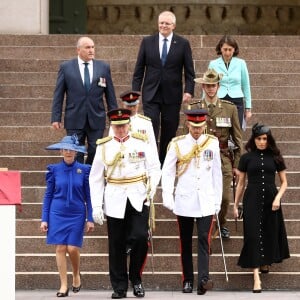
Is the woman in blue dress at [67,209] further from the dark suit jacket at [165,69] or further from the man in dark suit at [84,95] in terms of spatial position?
the dark suit jacket at [165,69]

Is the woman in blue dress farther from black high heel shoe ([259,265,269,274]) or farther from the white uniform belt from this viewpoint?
black high heel shoe ([259,265,269,274])

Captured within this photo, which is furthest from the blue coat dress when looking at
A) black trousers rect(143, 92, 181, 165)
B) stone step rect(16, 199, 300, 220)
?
black trousers rect(143, 92, 181, 165)

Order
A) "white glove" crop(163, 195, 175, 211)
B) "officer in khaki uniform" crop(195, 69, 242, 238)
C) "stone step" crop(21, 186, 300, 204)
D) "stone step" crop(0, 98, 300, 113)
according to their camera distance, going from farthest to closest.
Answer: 1. "stone step" crop(0, 98, 300, 113)
2. "stone step" crop(21, 186, 300, 204)
3. "officer in khaki uniform" crop(195, 69, 242, 238)
4. "white glove" crop(163, 195, 175, 211)

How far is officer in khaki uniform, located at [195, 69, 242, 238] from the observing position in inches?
570

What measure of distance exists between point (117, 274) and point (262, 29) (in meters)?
16.6

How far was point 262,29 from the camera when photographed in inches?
1150

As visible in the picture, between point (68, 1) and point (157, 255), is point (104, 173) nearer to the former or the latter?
point (157, 255)

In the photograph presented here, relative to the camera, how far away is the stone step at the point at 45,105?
60.7 ft

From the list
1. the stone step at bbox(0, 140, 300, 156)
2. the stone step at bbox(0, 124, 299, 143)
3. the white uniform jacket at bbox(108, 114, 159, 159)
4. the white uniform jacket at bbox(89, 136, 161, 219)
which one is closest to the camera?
the white uniform jacket at bbox(89, 136, 161, 219)

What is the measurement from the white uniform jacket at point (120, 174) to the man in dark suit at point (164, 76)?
Answer: 2413 mm

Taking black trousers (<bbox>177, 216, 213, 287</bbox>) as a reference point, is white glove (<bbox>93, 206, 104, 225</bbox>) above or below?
above

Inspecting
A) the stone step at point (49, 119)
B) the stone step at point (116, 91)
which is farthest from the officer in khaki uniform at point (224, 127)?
the stone step at point (116, 91)

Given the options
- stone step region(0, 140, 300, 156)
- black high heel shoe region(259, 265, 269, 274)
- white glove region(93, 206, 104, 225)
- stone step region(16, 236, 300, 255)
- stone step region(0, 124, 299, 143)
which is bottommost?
black high heel shoe region(259, 265, 269, 274)

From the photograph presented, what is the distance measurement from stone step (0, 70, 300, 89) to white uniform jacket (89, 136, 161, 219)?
5987mm
